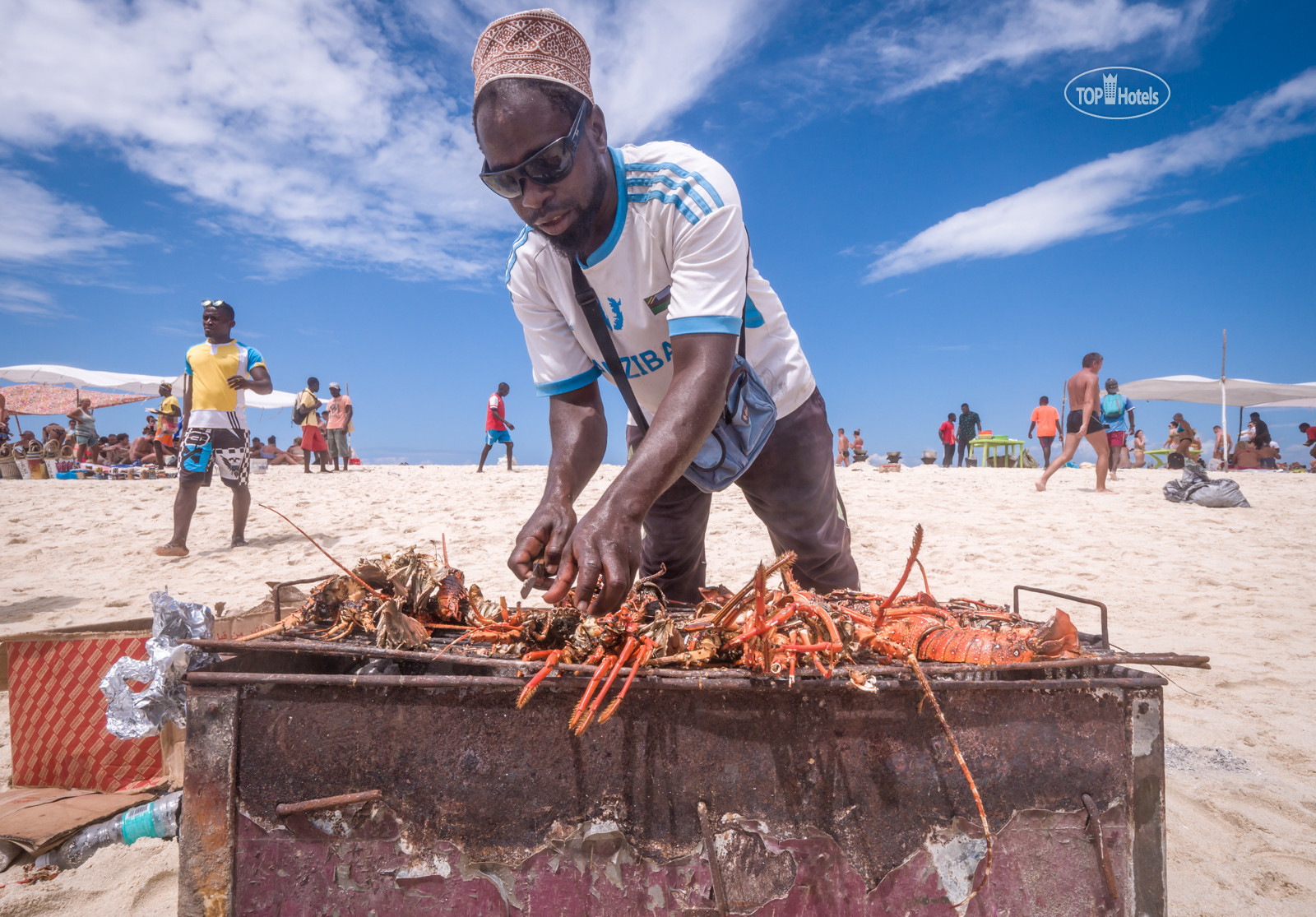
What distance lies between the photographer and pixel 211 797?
4.50ft

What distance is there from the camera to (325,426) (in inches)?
528

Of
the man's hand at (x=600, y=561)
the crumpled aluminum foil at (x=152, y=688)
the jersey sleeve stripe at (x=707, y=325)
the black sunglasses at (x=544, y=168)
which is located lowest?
the crumpled aluminum foil at (x=152, y=688)

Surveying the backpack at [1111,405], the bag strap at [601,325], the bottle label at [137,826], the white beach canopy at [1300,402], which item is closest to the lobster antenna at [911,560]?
the bag strap at [601,325]

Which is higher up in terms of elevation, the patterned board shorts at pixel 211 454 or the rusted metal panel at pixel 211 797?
the patterned board shorts at pixel 211 454

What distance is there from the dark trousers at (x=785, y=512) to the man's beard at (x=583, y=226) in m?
0.94

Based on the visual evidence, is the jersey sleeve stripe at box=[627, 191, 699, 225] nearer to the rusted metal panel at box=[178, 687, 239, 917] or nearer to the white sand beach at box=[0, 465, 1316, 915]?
the rusted metal panel at box=[178, 687, 239, 917]

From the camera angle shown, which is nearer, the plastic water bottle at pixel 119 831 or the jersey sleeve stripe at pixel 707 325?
the jersey sleeve stripe at pixel 707 325

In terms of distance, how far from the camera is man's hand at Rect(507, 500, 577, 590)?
1.79 m

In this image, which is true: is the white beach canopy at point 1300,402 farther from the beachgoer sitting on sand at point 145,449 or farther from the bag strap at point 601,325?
the beachgoer sitting on sand at point 145,449

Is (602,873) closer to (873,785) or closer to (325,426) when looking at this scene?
(873,785)

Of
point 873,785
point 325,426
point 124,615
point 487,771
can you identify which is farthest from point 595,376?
point 325,426

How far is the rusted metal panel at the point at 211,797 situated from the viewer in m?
1.37

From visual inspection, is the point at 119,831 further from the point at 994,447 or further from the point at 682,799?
the point at 994,447

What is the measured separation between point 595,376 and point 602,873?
1.73 metres
